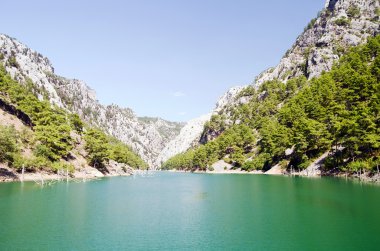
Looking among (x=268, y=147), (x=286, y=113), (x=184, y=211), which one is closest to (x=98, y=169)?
(x=268, y=147)

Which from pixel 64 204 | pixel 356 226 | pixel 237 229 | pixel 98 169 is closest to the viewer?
pixel 356 226

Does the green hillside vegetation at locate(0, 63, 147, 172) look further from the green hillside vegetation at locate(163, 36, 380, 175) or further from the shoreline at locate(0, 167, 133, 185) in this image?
the green hillside vegetation at locate(163, 36, 380, 175)

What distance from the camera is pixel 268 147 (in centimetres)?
16175

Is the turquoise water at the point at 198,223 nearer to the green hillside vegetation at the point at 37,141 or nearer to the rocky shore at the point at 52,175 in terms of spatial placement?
the rocky shore at the point at 52,175

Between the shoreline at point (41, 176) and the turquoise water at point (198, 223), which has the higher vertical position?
the shoreline at point (41, 176)

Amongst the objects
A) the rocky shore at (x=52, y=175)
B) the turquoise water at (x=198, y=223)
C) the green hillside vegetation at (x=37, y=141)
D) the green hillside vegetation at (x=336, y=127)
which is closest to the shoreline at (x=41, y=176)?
the rocky shore at (x=52, y=175)

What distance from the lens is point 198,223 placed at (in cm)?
4303

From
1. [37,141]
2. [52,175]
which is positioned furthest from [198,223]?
[37,141]

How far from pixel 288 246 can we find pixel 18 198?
5336cm

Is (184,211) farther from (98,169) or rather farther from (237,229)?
(98,169)

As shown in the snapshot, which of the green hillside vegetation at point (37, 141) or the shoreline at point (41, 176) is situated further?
the green hillside vegetation at point (37, 141)

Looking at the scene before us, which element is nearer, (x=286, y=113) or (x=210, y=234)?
(x=210, y=234)

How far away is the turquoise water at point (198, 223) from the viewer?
1284 inches

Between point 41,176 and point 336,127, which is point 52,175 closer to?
point 41,176
